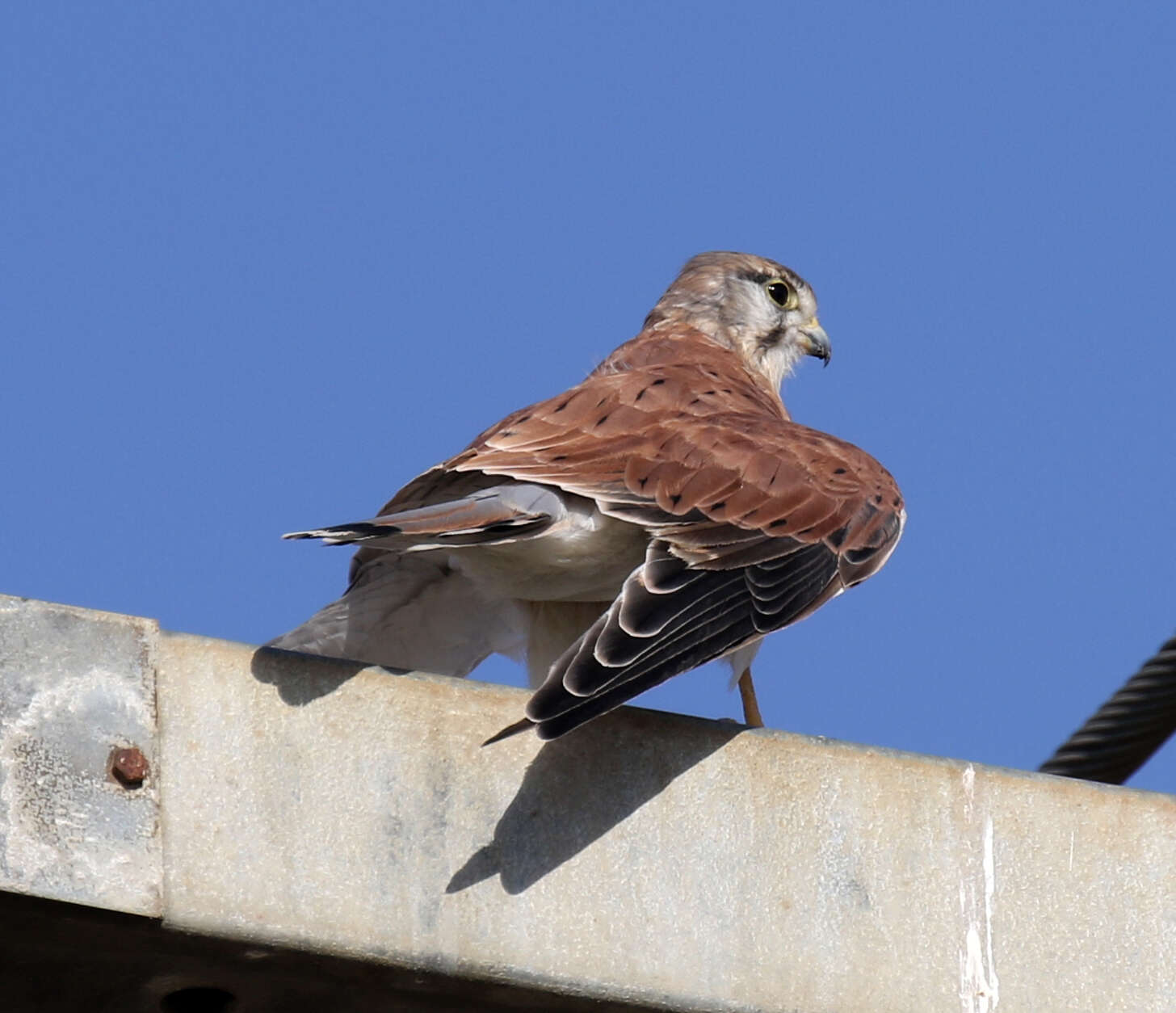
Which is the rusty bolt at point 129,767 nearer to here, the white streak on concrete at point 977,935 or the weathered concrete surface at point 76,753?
the weathered concrete surface at point 76,753

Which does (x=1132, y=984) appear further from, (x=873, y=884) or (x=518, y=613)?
(x=518, y=613)

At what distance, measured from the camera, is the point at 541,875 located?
275 cm

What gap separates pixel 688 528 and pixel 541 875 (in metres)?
0.89

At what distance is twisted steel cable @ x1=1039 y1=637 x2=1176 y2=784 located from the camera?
318 centimetres

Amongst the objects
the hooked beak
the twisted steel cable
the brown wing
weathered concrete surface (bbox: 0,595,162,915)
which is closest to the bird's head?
the hooked beak

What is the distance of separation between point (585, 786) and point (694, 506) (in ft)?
2.61

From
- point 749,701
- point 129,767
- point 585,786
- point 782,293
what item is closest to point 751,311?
point 782,293

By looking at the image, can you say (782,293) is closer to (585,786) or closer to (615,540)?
(615,540)

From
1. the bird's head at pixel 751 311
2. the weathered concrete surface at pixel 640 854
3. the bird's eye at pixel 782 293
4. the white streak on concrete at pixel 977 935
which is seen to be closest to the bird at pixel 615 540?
the weathered concrete surface at pixel 640 854

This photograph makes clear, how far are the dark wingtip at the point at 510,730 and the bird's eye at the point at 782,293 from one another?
3.12m

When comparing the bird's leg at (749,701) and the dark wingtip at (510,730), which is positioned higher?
the bird's leg at (749,701)

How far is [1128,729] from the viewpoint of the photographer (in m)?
3.26

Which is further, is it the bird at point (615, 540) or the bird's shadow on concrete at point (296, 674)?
the bird at point (615, 540)

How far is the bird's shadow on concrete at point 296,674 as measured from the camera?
9.04 ft
